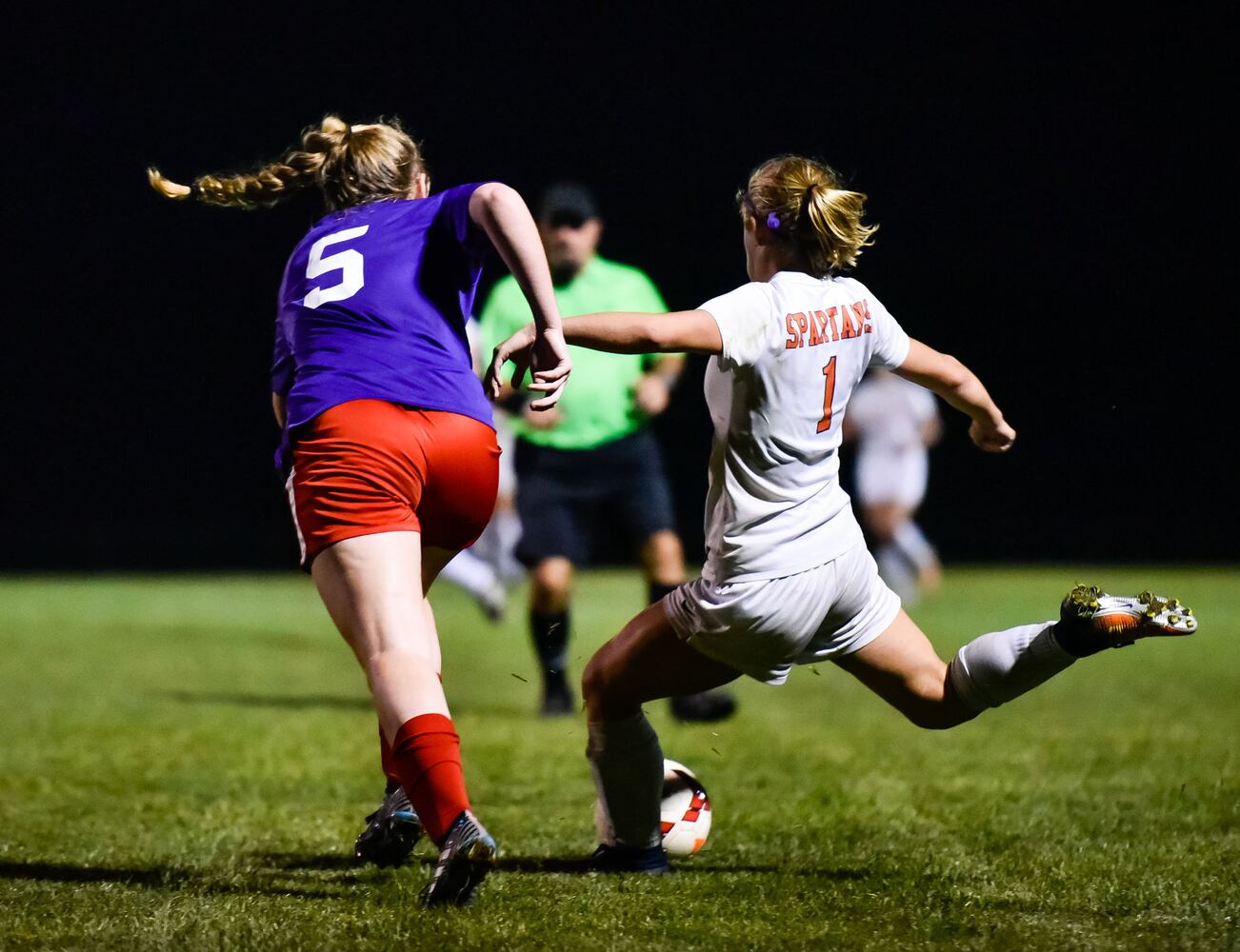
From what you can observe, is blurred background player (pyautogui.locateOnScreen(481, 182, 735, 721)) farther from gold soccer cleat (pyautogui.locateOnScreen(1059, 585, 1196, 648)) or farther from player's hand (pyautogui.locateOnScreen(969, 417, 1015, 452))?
gold soccer cleat (pyautogui.locateOnScreen(1059, 585, 1196, 648))

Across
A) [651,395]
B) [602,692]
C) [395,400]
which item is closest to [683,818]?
[602,692]

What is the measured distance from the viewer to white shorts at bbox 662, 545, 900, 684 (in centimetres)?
358

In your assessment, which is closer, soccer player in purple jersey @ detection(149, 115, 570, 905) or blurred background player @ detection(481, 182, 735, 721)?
soccer player in purple jersey @ detection(149, 115, 570, 905)

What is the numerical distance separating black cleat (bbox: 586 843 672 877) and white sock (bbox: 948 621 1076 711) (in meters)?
0.90

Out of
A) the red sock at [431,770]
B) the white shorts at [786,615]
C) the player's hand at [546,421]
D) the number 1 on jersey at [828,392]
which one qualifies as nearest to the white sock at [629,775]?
the white shorts at [786,615]

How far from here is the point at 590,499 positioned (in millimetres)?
7438

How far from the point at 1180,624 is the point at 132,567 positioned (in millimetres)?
16960

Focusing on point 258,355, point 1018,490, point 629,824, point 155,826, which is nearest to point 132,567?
point 258,355

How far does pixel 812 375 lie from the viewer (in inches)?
141

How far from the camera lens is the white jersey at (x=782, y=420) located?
354cm

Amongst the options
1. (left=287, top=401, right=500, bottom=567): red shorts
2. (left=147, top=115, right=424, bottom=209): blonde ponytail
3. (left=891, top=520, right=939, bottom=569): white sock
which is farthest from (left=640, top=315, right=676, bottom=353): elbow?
(left=891, top=520, right=939, bottom=569): white sock

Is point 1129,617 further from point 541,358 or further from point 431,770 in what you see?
point 431,770

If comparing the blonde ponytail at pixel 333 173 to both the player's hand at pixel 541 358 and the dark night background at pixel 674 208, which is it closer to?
the player's hand at pixel 541 358

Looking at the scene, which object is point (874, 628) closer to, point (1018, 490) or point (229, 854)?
point (229, 854)
